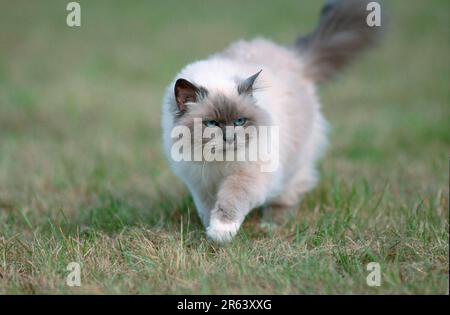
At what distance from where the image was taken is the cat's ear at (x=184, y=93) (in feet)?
11.4

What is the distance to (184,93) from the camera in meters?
3.55

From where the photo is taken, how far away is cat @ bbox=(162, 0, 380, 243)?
351 centimetres

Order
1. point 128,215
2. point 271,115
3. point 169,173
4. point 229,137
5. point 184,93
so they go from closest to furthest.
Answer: point 229,137, point 184,93, point 271,115, point 128,215, point 169,173

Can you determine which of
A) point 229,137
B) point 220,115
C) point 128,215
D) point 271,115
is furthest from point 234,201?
point 128,215

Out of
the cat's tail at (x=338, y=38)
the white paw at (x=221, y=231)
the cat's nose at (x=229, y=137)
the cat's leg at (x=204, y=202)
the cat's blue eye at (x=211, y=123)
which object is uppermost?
the cat's tail at (x=338, y=38)

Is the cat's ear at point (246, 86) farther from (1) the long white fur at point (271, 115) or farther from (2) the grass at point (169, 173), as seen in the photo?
(2) the grass at point (169, 173)

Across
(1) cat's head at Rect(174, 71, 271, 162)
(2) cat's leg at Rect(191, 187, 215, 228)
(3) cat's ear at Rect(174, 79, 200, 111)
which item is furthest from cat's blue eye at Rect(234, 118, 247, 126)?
(2) cat's leg at Rect(191, 187, 215, 228)

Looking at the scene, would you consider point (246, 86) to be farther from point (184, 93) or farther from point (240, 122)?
point (184, 93)

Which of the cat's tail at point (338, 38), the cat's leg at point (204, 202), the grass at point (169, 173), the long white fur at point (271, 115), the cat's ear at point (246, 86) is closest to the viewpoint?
the grass at point (169, 173)

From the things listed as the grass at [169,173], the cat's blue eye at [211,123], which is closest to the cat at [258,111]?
the cat's blue eye at [211,123]

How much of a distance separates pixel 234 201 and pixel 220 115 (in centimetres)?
53

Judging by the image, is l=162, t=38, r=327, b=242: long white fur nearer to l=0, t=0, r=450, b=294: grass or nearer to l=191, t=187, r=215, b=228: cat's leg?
l=191, t=187, r=215, b=228: cat's leg

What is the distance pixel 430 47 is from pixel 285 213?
25.8 feet

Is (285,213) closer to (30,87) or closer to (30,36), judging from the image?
(30,87)
